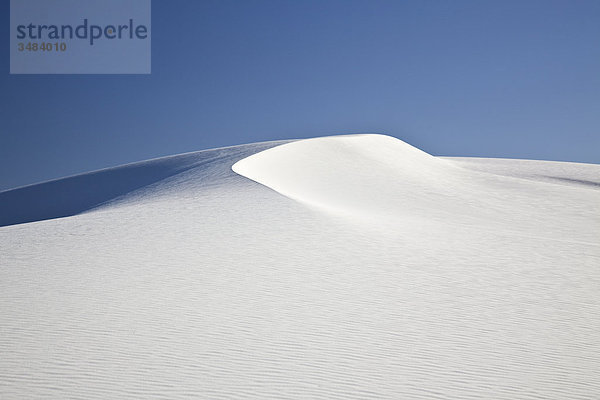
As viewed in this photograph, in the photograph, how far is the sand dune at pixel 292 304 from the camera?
213 inches

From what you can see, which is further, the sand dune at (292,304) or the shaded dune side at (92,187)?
the shaded dune side at (92,187)

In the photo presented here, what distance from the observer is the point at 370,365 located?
5.78m

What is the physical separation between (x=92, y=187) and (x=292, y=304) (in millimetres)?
25817

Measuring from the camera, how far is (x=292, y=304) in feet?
25.4

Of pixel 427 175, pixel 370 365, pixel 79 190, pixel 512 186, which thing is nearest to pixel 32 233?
pixel 370 365

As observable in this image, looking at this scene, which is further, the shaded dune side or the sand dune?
the shaded dune side

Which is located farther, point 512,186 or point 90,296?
point 512,186

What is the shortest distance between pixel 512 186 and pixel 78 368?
2600 centimetres

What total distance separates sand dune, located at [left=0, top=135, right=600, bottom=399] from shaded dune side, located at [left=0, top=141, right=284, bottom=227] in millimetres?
10379

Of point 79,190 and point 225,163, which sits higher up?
point 225,163

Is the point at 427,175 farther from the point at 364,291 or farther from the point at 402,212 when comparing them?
the point at 364,291

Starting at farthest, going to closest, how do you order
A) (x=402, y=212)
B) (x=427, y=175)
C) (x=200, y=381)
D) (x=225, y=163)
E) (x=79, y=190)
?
(x=79, y=190) → (x=427, y=175) → (x=225, y=163) → (x=402, y=212) → (x=200, y=381)

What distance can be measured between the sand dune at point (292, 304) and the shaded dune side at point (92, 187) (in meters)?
10.4

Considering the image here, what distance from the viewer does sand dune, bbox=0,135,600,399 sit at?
5.40 m
